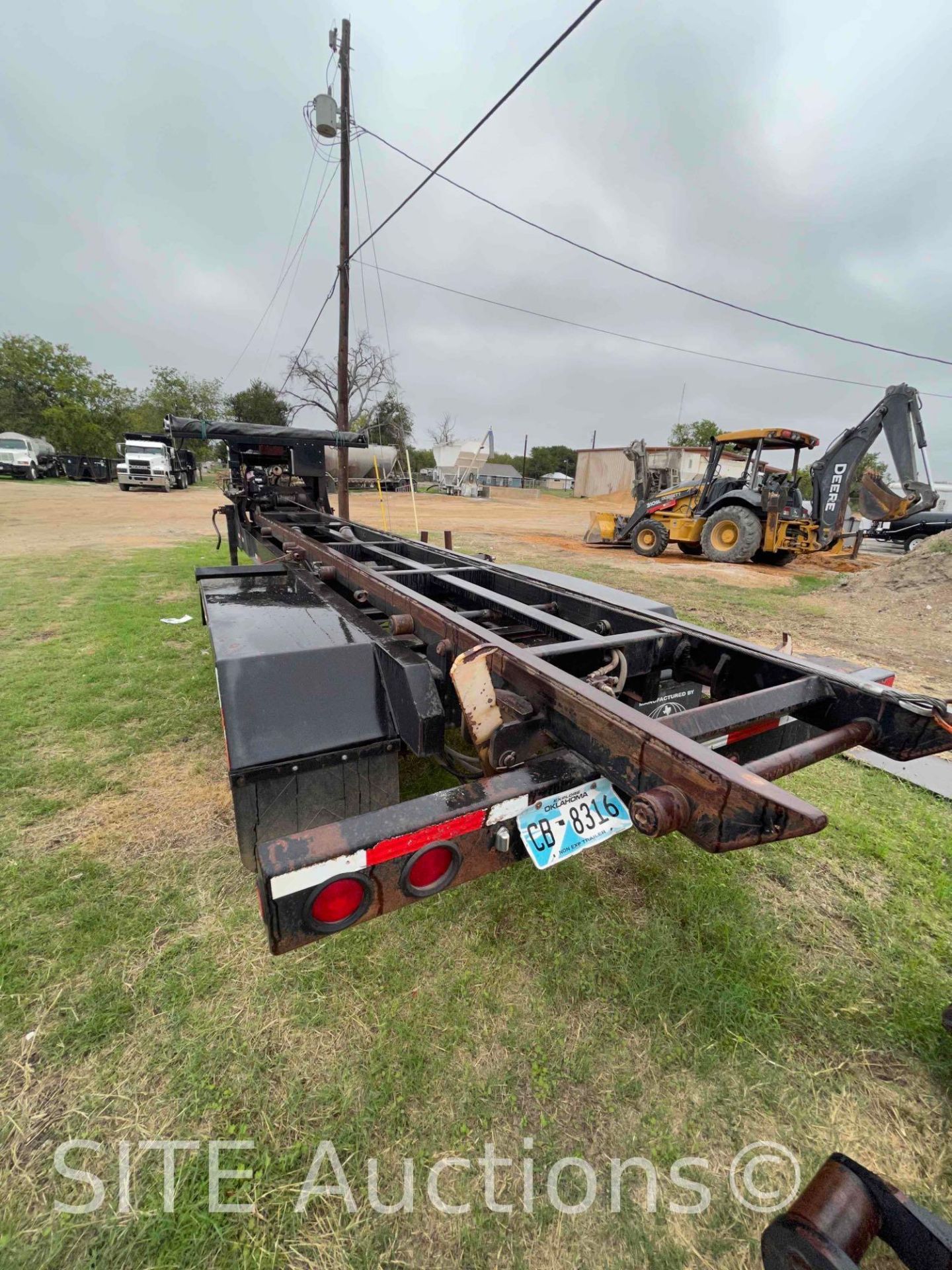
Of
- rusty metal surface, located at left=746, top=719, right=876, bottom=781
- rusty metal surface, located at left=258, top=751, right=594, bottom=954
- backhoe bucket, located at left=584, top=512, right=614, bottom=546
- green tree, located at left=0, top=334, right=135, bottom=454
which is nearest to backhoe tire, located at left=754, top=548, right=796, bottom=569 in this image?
backhoe bucket, located at left=584, top=512, right=614, bottom=546

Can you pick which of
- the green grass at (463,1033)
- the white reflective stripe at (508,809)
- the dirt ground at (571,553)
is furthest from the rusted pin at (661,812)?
the dirt ground at (571,553)

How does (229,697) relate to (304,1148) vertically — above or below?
above

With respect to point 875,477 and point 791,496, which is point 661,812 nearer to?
point 791,496

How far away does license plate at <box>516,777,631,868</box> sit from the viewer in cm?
133

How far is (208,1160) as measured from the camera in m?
1.38

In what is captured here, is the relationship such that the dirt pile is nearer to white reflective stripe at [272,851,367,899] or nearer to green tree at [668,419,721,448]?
white reflective stripe at [272,851,367,899]

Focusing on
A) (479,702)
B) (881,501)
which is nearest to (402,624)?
(479,702)

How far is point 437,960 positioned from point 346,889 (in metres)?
1.03

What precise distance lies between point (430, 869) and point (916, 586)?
10.4 metres

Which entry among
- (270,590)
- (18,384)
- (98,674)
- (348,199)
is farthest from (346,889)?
(18,384)

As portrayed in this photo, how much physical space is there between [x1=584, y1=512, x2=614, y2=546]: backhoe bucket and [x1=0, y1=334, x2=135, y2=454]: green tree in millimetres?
47047

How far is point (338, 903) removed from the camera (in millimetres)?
1162

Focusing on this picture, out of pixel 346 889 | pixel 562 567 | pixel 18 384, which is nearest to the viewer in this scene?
pixel 346 889

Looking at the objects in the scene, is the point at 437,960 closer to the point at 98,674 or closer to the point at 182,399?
the point at 98,674
